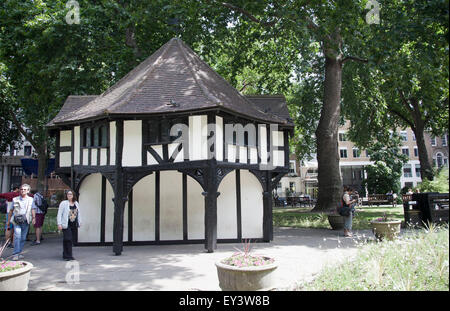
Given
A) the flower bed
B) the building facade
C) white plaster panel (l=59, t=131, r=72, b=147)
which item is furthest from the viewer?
the building facade

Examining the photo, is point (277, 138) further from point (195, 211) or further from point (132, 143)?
point (132, 143)

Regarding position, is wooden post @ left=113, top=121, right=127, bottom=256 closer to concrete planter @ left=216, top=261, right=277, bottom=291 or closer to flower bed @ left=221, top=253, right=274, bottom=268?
flower bed @ left=221, top=253, right=274, bottom=268

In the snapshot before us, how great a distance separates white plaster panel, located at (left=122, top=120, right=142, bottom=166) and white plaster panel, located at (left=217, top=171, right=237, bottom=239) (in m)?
3.52

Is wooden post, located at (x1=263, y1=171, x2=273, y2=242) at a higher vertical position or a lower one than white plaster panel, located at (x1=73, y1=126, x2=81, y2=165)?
lower

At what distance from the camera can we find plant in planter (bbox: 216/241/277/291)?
5.53 meters

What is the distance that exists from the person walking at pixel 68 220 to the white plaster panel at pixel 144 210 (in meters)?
3.23

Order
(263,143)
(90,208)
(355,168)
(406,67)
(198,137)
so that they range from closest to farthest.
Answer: (198,137)
(263,143)
(90,208)
(406,67)
(355,168)

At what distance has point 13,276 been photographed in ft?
19.9

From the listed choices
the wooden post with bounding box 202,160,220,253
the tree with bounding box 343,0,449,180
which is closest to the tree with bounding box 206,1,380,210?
the tree with bounding box 343,0,449,180

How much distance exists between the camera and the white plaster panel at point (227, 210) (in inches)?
533

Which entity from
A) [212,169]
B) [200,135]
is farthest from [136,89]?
[212,169]

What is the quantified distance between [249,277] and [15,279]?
409 cm

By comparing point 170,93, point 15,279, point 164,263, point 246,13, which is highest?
point 246,13

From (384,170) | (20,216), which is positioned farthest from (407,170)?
(20,216)
